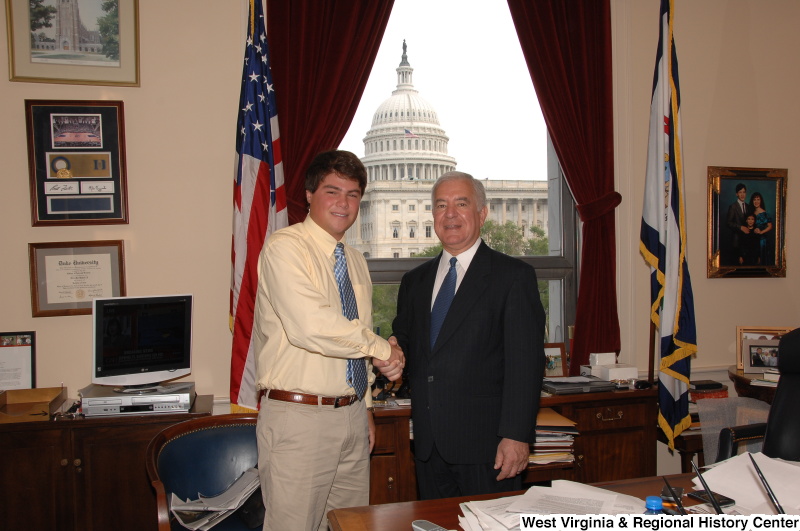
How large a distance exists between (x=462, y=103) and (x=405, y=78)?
41cm

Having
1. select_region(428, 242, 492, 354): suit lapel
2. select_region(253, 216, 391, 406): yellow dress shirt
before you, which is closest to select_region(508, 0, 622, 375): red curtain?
select_region(428, 242, 492, 354): suit lapel

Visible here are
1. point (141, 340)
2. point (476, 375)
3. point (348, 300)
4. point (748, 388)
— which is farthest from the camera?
point (748, 388)

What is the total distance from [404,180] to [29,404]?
237cm

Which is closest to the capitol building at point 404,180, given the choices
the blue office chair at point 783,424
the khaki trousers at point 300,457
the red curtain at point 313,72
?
the red curtain at point 313,72

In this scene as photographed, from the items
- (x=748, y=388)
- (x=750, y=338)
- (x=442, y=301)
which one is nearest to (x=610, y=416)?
(x=748, y=388)

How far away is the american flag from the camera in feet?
9.60

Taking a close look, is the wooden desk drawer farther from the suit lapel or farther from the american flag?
the american flag

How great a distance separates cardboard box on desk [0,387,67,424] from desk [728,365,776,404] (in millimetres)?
3644

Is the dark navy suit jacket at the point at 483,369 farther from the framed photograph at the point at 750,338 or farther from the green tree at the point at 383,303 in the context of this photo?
the framed photograph at the point at 750,338

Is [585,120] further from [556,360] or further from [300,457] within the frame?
[300,457]

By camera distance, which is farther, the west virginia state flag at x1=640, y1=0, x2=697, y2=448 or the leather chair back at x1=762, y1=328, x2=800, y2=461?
the west virginia state flag at x1=640, y1=0, x2=697, y2=448

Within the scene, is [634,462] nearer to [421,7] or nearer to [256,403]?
[256,403]

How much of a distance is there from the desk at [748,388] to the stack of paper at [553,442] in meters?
1.11

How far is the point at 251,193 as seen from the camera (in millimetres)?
3004
